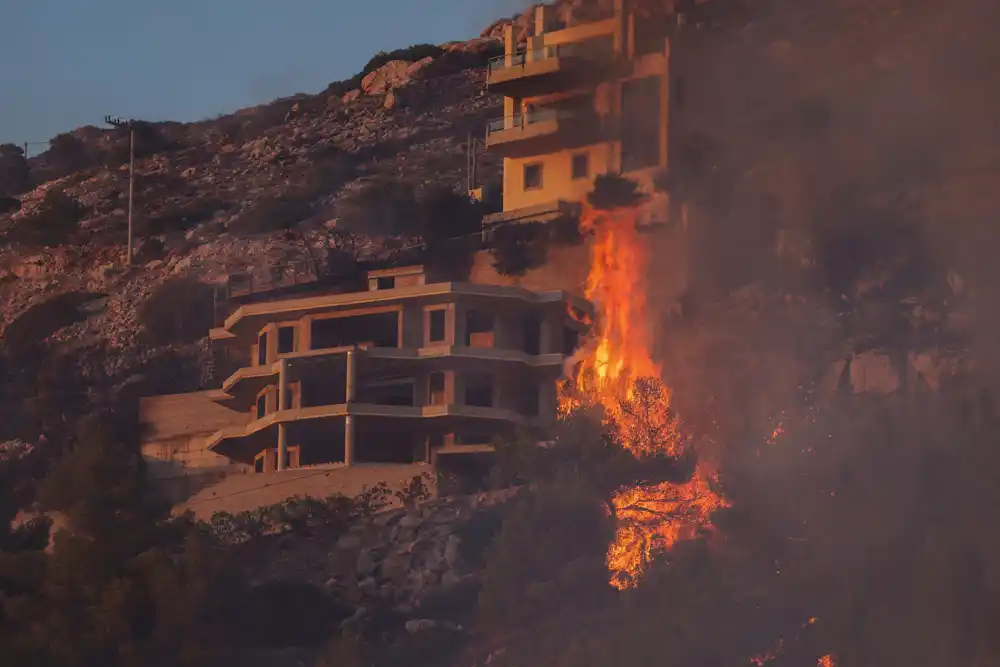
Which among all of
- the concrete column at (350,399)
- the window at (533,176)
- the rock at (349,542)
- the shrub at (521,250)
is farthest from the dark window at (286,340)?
the rock at (349,542)

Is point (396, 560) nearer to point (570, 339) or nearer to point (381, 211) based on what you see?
point (570, 339)

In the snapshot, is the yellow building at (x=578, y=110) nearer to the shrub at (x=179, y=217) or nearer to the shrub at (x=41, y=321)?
the shrub at (x=41, y=321)

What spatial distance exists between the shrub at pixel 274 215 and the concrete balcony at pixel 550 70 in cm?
3477

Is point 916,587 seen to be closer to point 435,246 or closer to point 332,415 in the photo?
point 332,415

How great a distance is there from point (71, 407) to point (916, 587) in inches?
2216

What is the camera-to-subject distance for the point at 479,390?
280 ft

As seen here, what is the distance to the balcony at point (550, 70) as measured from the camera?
9294 cm

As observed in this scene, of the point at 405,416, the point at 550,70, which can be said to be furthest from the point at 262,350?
the point at 550,70

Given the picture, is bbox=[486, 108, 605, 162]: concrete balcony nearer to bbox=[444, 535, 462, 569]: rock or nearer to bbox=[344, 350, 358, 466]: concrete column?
bbox=[344, 350, 358, 466]: concrete column

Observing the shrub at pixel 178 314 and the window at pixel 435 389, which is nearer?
the window at pixel 435 389

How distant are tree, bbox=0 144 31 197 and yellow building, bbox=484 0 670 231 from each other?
7735 centimetres

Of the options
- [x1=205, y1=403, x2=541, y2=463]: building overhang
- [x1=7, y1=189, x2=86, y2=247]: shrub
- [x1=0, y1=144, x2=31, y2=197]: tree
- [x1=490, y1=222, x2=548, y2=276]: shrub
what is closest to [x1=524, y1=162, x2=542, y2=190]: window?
[x1=490, y1=222, x2=548, y2=276]: shrub

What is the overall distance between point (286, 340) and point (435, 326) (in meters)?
7.34

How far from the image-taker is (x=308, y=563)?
72312 mm
